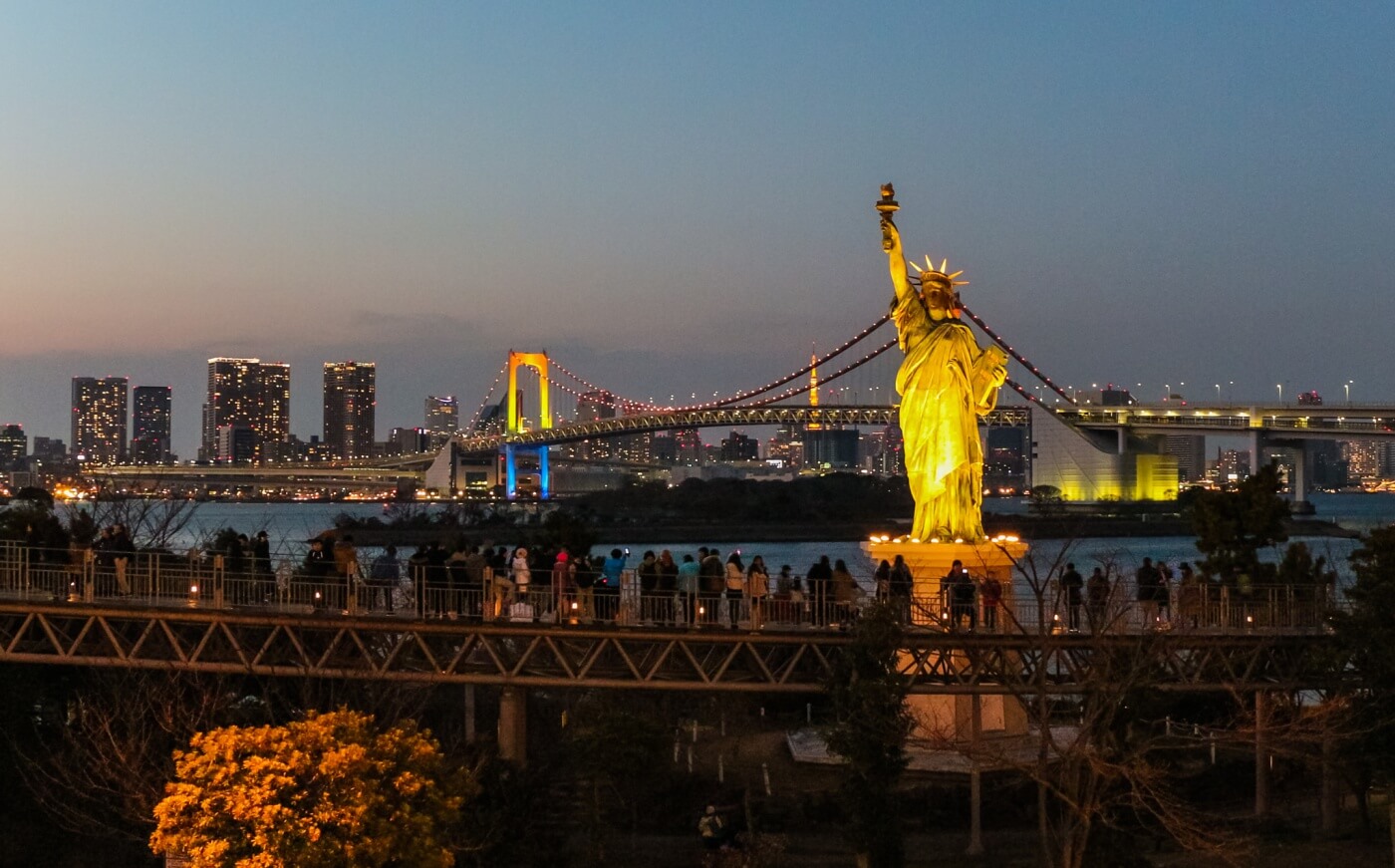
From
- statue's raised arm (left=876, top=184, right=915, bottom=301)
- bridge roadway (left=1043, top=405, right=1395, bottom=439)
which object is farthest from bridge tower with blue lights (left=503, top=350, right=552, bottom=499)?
statue's raised arm (left=876, top=184, right=915, bottom=301)

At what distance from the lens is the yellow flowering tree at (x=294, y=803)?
13.6 metres

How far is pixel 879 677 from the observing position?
16.8 metres

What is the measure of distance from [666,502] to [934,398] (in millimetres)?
87036

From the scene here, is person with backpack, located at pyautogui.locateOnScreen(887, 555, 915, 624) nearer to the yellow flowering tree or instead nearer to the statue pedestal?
the statue pedestal

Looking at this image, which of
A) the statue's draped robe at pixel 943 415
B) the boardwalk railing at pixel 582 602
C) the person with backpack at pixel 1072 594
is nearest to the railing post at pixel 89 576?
the boardwalk railing at pixel 582 602

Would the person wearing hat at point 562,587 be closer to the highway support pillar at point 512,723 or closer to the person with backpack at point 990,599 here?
the highway support pillar at point 512,723

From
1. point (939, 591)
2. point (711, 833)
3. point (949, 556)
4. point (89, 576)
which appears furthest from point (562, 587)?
point (949, 556)

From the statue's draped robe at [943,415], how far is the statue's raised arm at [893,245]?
17 cm

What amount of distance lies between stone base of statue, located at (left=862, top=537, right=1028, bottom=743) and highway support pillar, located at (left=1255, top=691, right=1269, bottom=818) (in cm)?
294

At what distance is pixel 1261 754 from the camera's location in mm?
19922

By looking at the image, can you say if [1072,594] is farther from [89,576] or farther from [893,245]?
[89,576]

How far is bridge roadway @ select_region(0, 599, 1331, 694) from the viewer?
17812 millimetres

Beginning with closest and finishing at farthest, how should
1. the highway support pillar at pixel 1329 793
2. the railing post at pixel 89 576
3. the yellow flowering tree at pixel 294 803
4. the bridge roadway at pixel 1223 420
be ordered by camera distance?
1. the yellow flowering tree at pixel 294 803
2. the highway support pillar at pixel 1329 793
3. the railing post at pixel 89 576
4. the bridge roadway at pixel 1223 420

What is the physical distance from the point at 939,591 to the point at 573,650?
14.3 feet
